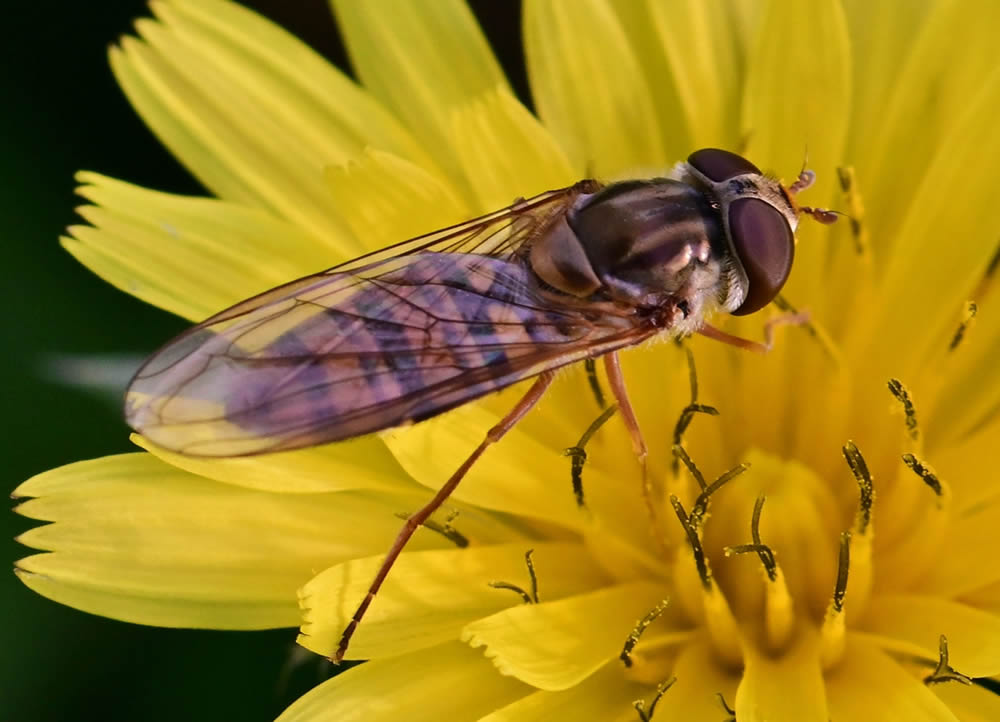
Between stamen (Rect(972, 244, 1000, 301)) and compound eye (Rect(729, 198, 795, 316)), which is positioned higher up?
stamen (Rect(972, 244, 1000, 301))

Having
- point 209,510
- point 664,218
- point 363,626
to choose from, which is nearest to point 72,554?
point 209,510

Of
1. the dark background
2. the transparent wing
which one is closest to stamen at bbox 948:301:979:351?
the transparent wing

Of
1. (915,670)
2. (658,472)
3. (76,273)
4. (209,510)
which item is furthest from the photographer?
(76,273)

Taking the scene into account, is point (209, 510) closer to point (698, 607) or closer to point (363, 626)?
point (363, 626)

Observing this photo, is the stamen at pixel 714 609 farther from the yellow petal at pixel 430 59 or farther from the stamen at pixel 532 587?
the yellow petal at pixel 430 59

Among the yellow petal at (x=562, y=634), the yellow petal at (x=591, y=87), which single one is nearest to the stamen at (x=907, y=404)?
the yellow petal at (x=562, y=634)

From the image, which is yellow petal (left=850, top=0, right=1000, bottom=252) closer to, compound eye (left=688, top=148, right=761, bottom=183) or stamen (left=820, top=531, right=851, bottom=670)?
compound eye (left=688, top=148, right=761, bottom=183)

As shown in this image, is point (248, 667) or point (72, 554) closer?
point (72, 554)
